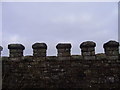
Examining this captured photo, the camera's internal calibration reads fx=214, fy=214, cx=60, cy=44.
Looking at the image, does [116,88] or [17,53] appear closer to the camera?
[116,88]

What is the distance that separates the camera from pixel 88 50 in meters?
6.96

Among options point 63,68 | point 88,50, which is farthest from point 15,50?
point 88,50

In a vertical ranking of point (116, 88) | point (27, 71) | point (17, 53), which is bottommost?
point (116, 88)

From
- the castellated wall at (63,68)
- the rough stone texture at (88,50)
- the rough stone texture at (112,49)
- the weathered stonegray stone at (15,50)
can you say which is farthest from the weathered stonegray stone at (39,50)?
the rough stone texture at (112,49)

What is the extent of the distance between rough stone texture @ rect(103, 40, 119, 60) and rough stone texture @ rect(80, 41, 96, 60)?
0.43 metres

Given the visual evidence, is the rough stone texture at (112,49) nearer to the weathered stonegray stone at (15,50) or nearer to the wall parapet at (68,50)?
the wall parapet at (68,50)

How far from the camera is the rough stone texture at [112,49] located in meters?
6.93

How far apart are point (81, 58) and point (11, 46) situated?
233cm

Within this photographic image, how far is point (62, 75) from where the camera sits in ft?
22.3

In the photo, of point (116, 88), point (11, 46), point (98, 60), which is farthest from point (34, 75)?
point (116, 88)

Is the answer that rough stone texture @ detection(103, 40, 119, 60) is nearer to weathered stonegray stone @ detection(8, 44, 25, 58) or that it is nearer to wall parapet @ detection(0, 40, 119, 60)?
wall parapet @ detection(0, 40, 119, 60)

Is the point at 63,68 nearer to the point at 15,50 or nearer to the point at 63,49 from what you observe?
the point at 63,49

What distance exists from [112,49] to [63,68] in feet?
5.62

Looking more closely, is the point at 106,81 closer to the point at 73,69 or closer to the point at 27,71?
the point at 73,69
